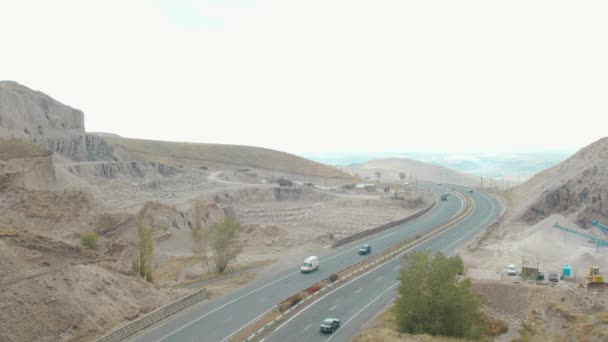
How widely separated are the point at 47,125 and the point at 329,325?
9816 centimetres

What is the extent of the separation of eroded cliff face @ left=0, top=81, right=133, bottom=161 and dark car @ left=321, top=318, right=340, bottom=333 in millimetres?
75100

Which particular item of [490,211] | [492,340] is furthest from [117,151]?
[492,340]

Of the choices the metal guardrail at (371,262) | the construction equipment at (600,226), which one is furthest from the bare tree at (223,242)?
the construction equipment at (600,226)

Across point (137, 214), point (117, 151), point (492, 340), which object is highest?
point (117, 151)

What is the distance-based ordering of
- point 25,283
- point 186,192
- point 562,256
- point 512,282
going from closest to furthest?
point 25,283 < point 512,282 < point 562,256 < point 186,192

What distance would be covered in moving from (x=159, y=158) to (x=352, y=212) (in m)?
96.5

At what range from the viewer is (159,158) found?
170 meters

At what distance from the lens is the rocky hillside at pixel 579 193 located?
69.1 metres

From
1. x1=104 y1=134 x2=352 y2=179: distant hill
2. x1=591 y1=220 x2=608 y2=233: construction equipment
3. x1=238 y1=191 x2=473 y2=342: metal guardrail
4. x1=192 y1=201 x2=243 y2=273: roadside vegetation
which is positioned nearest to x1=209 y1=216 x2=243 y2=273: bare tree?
x1=192 y1=201 x2=243 y2=273: roadside vegetation

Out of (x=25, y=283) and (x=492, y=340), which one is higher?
(x=25, y=283)

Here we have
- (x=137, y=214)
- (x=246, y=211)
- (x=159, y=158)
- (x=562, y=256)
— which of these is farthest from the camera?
(x=159, y=158)

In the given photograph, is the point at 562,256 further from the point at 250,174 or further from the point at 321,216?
the point at 250,174

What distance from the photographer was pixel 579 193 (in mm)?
73500

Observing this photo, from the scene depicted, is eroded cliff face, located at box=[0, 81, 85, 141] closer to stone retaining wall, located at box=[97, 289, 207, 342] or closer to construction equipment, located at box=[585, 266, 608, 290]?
stone retaining wall, located at box=[97, 289, 207, 342]
